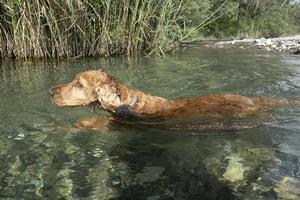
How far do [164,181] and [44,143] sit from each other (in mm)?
1488

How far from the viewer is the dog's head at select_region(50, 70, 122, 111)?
4.79 metres

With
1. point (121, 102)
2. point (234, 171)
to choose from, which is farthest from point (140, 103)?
point (234, 171)

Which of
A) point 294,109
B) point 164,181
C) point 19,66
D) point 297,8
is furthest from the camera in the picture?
point 297,8

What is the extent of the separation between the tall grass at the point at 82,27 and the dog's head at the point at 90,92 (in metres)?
5.70

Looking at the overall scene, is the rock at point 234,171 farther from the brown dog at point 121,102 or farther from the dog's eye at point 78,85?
the dog's eye at point 78,85

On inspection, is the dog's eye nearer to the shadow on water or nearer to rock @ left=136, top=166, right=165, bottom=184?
the shadow on water

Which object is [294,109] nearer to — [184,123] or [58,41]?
[184,123]

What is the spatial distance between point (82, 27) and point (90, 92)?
6419mm

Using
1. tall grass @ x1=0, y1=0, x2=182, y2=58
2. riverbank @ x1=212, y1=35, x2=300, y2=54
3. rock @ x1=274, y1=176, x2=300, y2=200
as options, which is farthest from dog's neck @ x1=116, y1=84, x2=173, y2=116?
riverbank @ x1=212, y1=35, x2=300, y2=54

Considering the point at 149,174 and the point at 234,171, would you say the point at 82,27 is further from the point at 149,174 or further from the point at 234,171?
the point at 234,171

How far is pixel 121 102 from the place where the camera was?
191 inches

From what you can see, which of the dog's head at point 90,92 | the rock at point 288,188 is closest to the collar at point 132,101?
the dog's head at point 90,92

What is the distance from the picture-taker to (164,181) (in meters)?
3.47

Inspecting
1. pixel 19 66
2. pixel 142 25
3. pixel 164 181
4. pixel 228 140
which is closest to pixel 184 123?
pixel 228 140
